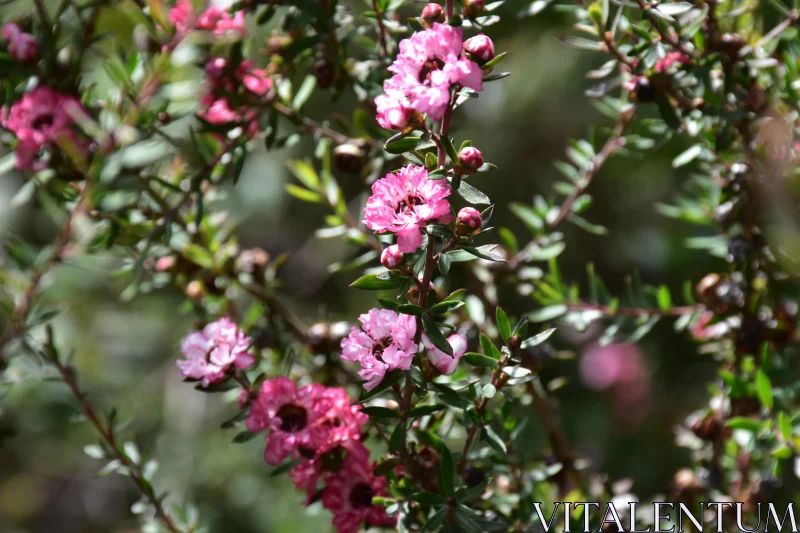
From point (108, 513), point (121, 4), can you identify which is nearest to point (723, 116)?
point (121, 4)

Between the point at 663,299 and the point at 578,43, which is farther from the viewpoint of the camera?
the point at 663,299

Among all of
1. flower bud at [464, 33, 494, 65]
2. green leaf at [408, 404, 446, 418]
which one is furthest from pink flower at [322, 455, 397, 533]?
flower bud at [464, 33, 494, 65]

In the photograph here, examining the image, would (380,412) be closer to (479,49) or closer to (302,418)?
(302,418)

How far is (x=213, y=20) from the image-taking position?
760 millimetres

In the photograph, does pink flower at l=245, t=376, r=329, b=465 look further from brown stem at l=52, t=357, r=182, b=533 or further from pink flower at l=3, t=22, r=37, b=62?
pink flower at l=3, t=22, r=37, b=62

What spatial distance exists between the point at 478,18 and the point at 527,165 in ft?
4.20

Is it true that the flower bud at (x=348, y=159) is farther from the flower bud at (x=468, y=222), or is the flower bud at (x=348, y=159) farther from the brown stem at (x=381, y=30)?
the flower bud at (x=468, y=222)

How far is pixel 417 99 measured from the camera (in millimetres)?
505

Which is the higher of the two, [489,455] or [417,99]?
[417,99]

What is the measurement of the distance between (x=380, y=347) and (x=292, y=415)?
5.1 inches

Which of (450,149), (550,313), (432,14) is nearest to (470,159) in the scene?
(450,149)

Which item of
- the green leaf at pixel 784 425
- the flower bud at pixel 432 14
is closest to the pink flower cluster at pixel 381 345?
the flower bud at pixel 432 14

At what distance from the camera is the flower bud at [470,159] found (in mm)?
519

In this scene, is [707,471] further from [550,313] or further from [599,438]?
[599,438]
